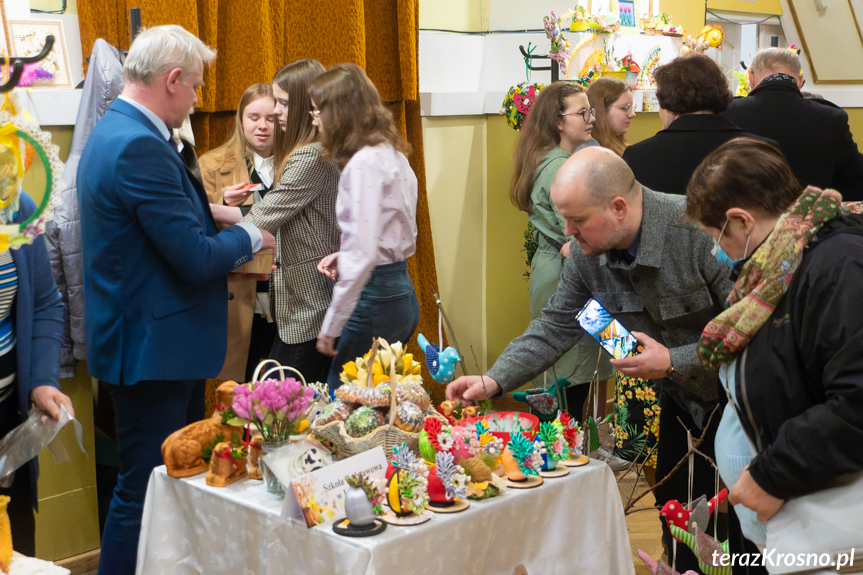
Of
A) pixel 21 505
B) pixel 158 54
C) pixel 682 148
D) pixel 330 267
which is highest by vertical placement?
pixel 158 54

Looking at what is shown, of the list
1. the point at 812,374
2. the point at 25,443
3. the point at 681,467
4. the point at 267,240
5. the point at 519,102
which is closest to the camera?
the point at 812,374

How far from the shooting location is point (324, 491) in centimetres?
155

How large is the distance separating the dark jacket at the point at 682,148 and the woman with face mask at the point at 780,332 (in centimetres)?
108

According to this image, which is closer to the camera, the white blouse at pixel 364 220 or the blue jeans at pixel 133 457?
the blue jeans at pixel 133 457

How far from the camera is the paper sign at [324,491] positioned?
150 cm

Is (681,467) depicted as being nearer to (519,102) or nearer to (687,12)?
(519,102)

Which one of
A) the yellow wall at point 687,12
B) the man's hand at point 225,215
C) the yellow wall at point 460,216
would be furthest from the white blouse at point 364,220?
the yellow wall at point 687,12

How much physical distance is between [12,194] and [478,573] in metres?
1.07

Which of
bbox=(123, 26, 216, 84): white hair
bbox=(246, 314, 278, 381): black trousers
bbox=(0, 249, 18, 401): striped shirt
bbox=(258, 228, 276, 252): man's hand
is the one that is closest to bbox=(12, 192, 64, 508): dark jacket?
bbox=(0, 249, 18, 401): striped shirt

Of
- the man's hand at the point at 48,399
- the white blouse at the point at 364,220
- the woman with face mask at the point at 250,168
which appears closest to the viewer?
the man's hand at the point at 48,399

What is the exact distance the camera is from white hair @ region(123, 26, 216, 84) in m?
2.03

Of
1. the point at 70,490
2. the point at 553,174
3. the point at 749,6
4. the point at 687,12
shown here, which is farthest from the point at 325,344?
the point at 749,6

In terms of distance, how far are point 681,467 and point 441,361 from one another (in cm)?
79

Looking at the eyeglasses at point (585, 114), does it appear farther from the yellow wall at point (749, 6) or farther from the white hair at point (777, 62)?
the yellow wall at point (749, 6)
